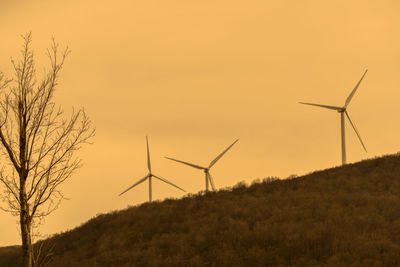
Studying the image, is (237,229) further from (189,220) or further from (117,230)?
(117,230)

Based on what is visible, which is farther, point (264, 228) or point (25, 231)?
point (264, 228)

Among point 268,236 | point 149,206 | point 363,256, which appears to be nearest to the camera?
point 363,256

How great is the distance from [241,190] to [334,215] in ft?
37.2

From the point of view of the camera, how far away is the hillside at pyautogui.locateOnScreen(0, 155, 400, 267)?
2425 cm

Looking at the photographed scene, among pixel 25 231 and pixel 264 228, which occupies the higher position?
pixel 264 228

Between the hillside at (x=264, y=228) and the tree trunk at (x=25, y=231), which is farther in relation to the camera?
the hillside at (x=264, y=228)

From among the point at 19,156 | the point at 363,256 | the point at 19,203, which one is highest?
the point at 19,156

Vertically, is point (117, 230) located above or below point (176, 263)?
above

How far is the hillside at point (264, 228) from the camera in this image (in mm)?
24250

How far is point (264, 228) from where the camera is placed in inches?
1080

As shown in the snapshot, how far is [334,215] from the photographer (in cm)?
2888

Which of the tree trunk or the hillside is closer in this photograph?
the tree trunk

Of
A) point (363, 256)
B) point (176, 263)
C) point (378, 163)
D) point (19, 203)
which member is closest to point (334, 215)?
point (363, 256)

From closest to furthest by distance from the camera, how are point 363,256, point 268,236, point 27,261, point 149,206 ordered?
1. point 27,261
2. point 363,256
3. point 268,236
4. point 149,206
